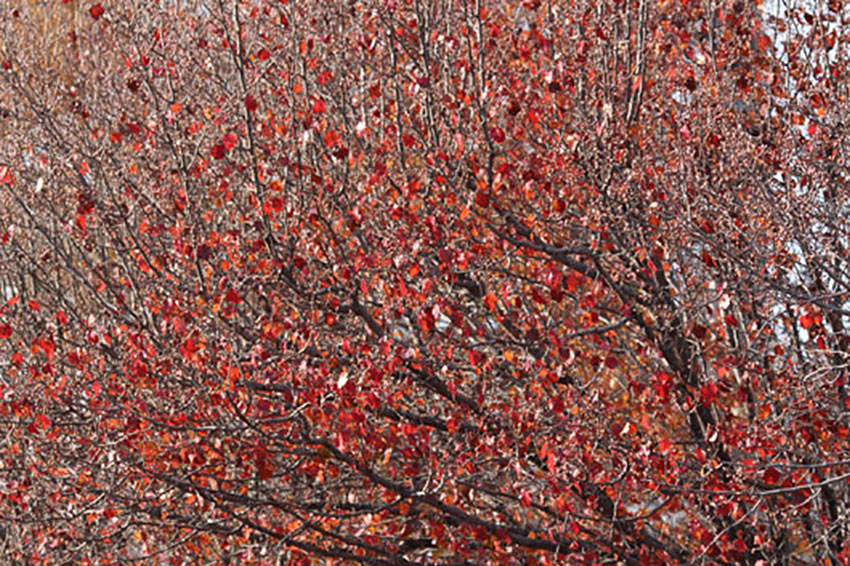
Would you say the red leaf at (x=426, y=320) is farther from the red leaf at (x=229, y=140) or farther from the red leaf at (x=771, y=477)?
the red leaf at (x=771, y=477)

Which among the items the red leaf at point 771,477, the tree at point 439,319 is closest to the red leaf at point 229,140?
the tree at point 439,319

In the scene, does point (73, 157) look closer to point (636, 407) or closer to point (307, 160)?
point (307, 160)

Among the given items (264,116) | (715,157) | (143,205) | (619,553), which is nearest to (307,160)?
(264,116)

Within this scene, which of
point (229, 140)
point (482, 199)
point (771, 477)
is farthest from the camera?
point (229, 140)

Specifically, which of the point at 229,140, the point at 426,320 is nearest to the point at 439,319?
the point at 426,320

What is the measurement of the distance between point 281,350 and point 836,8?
4.55 m

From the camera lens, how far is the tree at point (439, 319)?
20.5ft

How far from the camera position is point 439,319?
7.38 meters

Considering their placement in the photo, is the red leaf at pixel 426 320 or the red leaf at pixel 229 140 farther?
the red leaf at pixel 229 140

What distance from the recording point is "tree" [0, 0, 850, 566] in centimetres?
624

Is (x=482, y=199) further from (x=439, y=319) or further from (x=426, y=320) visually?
(x=439, y=319)

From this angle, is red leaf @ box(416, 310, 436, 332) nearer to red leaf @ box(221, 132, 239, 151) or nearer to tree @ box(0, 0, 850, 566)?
tree @ box(0, 0, 850, 566)

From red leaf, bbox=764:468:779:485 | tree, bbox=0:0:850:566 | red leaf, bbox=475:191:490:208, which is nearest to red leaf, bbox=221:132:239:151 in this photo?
tree, bbox=0:0:850:566

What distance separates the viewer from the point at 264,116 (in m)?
8.21
